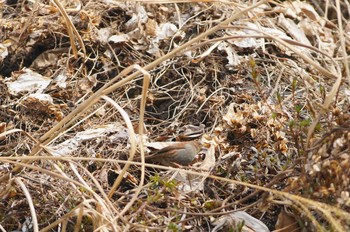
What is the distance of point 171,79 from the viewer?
2535 mm

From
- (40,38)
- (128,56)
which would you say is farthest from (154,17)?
(40,38)

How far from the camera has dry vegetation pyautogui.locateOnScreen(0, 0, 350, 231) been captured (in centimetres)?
168

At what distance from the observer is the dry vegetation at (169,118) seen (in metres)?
1.68

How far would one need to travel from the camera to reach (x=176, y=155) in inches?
82.0

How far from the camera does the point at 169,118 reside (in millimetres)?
2412

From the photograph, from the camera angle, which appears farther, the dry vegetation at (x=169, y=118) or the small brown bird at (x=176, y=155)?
the small brown bird at (x=176, y=155)

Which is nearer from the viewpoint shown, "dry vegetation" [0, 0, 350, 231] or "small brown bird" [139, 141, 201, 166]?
"dry vegetation" [0, 0, 350, 231]

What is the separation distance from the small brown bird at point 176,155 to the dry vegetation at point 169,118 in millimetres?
39

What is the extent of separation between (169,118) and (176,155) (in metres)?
0.35

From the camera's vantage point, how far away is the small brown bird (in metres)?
2.08

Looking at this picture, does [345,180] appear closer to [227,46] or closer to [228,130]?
[228,130]

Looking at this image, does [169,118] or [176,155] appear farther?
[169,118]

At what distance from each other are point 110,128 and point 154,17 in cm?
71

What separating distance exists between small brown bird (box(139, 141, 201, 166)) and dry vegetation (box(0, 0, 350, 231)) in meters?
0.04
